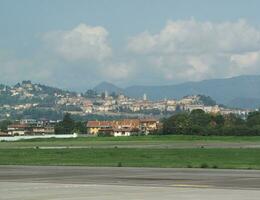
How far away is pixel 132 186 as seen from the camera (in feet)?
90.0

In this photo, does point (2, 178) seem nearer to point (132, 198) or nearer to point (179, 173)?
point (179, 173)

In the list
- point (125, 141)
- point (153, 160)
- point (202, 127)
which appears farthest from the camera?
point (202, 127)

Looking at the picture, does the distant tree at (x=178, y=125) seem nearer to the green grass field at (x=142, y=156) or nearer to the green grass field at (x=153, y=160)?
the green grass field at (x=142, y=156)

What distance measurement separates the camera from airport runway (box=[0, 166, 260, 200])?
23.1 m

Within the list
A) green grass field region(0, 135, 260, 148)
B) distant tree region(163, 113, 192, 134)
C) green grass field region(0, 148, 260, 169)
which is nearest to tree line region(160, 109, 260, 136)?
distant tree region(163, 113, 192, 134)

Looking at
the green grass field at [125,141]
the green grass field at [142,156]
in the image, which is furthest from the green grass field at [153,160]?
the green grass field at [125,141]

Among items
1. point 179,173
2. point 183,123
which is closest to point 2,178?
point 179,173

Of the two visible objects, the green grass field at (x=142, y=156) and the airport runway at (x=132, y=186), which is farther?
the green grass field at (x=142, y=156)

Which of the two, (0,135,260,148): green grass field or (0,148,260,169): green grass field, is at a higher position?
(0,135,260,148): green grass field

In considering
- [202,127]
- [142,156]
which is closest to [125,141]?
[202,127]

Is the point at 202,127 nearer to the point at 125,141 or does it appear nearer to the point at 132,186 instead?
the point at 125,141

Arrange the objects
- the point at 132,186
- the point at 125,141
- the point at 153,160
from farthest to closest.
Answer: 1. the point at 125,141
2. the point at 153,160
3. the point at 132,186

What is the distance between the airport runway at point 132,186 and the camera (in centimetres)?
2311

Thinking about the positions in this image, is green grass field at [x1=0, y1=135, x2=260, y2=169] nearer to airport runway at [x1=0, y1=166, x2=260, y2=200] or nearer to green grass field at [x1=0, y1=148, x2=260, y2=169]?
green grass field at [x1=0, y1=148, x2=260, y2=169]
